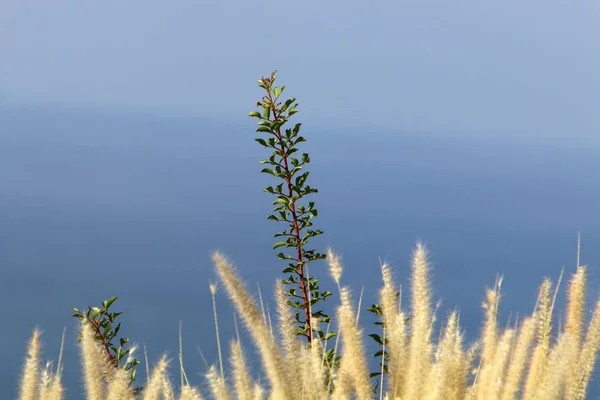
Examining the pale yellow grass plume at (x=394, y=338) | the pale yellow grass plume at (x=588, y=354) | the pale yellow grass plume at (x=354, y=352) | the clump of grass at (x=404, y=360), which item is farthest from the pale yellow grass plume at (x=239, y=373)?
the pale yellow grass plume at (x=588, y=354)

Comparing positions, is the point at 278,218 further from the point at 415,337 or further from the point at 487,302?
the point at 415,337

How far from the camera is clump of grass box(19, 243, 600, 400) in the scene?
2201mm

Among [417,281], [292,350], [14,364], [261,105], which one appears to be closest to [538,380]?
[417,281]

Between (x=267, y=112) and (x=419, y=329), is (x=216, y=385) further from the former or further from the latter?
(x=267, y=112)

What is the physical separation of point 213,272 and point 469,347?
40.1 inches

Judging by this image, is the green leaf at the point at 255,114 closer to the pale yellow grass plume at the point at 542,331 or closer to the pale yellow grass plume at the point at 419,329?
the pale yellow grass plume at the point at 419,329

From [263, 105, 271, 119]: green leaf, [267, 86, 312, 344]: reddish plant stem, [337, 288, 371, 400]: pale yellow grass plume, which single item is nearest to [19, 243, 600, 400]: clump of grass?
[337, 288, 371, 400]: pale yellow grass plume

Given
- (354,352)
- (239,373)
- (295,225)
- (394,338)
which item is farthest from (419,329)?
(295,225)

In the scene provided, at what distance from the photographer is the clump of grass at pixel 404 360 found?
2.20m

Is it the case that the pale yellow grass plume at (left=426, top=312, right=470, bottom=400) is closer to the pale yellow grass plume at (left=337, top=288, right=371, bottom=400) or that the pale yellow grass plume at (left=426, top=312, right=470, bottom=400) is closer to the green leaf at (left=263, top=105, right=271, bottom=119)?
the pale yellow grass plume at (left=337, top=288, right=371, bottom=400)

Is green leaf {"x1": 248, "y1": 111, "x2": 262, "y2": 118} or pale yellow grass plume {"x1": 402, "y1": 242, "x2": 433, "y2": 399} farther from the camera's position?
green leaf {"x1": 248, "y1": 111, "x2": 262, "y2": 118}

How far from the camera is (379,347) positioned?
10.7 feet

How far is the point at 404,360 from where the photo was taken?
241cm

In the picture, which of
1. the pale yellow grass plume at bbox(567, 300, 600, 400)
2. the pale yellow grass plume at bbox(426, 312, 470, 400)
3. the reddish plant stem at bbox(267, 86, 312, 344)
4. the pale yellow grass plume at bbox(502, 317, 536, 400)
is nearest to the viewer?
the pale yellow grass plume at bbox(426, 312, 470, 400)
